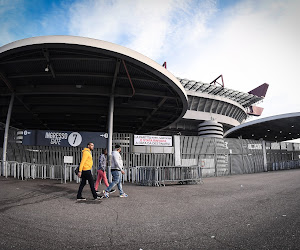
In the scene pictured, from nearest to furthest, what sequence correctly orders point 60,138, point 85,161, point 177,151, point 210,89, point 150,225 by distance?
point 150,225
point 85,161
point 60,138
point 177,151
point 210,89

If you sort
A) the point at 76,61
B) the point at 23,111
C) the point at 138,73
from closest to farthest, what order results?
the point at 76,61 → the point at 138,73 → the point at 23,111

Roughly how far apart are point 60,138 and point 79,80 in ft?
13.9

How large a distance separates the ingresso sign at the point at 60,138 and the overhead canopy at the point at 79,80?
9.65 feet

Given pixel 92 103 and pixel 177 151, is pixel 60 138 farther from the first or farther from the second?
pixel 177 151

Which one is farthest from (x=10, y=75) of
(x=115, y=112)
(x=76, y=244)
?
(x=76, y=244)

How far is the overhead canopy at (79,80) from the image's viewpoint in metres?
10.4

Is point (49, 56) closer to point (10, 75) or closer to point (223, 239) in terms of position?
point (10, 75)

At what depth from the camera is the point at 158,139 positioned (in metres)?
16.2

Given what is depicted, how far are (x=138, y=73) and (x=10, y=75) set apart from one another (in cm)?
836

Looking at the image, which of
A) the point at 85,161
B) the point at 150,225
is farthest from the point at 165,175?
the point at 150,225

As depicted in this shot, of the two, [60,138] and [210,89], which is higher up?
[210,89]

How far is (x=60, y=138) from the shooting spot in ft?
47.1

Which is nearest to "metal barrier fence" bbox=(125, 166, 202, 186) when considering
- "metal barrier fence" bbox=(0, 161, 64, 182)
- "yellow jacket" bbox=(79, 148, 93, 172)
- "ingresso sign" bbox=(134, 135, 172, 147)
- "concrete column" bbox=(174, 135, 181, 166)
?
"ingresso sign" bbox=(134, 135, 172, 147)

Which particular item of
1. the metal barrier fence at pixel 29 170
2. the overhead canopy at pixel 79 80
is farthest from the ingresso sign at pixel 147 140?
the metal barrier fence at pixel 29 170
